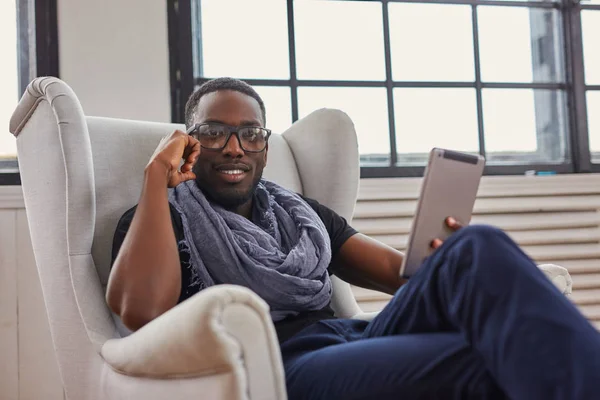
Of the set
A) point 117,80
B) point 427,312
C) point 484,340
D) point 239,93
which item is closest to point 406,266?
point 427,312

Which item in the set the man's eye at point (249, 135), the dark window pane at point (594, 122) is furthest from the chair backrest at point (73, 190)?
the dark window pane at point (594, 122)

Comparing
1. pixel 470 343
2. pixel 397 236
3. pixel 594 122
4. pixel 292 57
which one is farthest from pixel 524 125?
pixel 470 343

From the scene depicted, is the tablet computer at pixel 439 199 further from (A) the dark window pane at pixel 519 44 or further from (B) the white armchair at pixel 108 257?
(A) the dark window pane at pixel 519 44

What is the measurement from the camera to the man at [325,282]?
0.77 m

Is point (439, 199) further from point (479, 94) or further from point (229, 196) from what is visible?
point (479, 94)

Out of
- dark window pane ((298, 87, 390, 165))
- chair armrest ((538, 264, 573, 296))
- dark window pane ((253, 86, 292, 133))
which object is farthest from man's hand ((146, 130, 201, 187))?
dark window pane ((298, 87, 390, 165))

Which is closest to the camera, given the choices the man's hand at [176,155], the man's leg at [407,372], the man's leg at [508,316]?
the man's leg at [508,316]

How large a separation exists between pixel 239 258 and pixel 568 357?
2.11 ft

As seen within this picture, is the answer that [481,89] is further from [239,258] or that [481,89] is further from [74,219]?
[74,219]

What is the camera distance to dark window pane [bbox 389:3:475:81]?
2.32 m

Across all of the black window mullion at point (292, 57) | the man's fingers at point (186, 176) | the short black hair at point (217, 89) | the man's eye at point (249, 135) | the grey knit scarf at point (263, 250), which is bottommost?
the grey knit scarf at point (263, 250)

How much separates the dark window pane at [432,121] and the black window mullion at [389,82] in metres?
0.04

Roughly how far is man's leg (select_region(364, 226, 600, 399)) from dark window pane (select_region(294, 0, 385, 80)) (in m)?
1.42

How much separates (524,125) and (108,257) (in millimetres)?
1695
